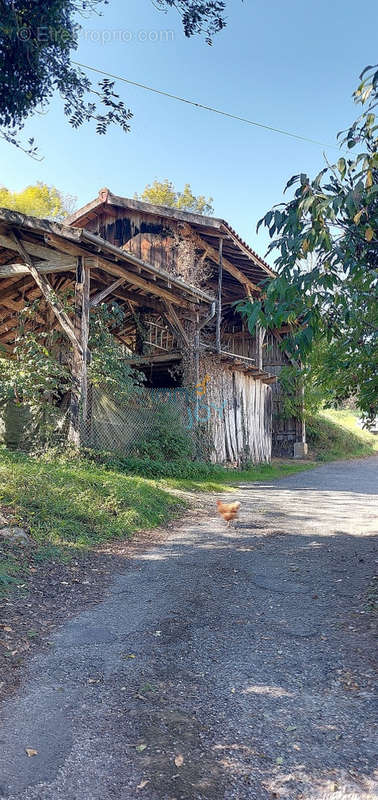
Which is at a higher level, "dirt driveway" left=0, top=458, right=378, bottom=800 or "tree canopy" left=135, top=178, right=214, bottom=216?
"tree canopy" left=135, top=178, right=214, bottom=216

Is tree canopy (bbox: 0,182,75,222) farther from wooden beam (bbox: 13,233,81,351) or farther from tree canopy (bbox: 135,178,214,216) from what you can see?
wooden beam (bbox: 13,233,81,351)

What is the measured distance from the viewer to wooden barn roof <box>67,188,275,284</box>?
44.6ft

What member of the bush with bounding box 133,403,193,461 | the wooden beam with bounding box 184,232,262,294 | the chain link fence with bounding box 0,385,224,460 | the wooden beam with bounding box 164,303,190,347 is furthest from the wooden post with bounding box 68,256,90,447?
the wooden beam with bounding box 184,232,262,294

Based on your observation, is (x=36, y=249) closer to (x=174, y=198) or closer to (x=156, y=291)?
(x=156, y=291)

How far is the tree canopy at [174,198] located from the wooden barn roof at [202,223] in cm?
1599

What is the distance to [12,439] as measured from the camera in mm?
9656

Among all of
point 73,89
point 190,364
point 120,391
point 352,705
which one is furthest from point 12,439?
point 352,705

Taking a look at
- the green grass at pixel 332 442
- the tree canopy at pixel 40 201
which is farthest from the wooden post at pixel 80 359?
the tree canopy at pixel 40 201

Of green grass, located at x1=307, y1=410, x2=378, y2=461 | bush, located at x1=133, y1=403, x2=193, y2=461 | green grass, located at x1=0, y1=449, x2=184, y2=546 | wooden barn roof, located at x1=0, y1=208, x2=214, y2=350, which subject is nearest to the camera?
green grass, located at x1=0, y1=449, x2=184, y2=546

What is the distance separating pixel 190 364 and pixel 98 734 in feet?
34.2

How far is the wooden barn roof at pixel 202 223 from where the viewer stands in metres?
13.6

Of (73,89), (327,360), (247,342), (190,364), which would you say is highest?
(73,89)

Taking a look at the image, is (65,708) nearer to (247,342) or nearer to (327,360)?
(327,360)

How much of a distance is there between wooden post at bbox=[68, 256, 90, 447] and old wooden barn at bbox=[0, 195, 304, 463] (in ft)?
0.06
